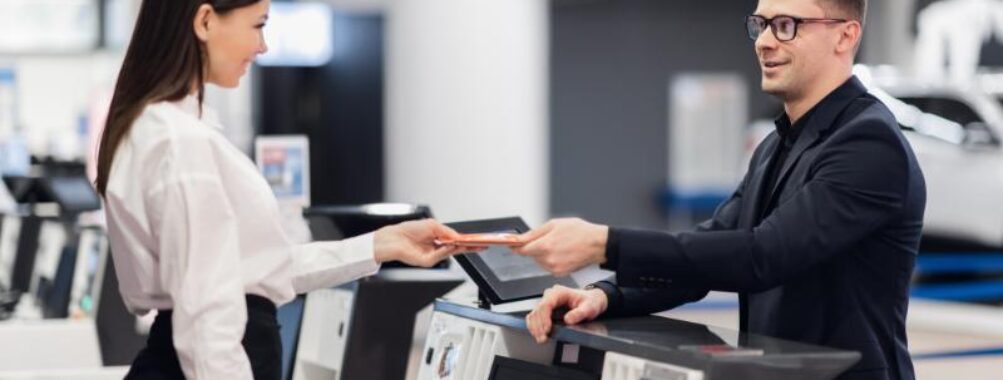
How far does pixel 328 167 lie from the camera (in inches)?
669

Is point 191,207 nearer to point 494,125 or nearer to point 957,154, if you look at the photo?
point 494,125

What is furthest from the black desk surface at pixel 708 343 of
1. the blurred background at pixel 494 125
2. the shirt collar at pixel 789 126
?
the blurred background at pixel 494 125

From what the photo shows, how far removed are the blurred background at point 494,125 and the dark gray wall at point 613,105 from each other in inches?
1.0

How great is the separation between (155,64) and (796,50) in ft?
4.29

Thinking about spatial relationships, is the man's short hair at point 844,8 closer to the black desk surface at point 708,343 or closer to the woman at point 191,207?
the black desk surface at point 708,343

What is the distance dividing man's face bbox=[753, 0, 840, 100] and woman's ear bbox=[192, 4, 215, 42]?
1128 mm

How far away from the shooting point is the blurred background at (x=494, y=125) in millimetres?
7742

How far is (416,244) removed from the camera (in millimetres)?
3514

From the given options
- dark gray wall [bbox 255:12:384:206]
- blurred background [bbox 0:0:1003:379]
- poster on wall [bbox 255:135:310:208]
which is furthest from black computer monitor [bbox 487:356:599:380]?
dark gray wall [bbox 255:12:384:206]

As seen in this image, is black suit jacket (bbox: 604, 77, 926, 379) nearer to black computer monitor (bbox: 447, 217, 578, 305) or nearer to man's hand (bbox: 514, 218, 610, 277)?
man's hand (bbox: 514, 218, 610, 277)

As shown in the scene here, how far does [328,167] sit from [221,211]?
46.4ft

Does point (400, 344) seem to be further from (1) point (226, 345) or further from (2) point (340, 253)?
(1) point (226, 345)

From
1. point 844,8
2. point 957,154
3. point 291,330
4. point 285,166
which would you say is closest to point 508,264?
point 844,8

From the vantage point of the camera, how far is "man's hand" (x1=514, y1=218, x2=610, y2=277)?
3152 millimetres
